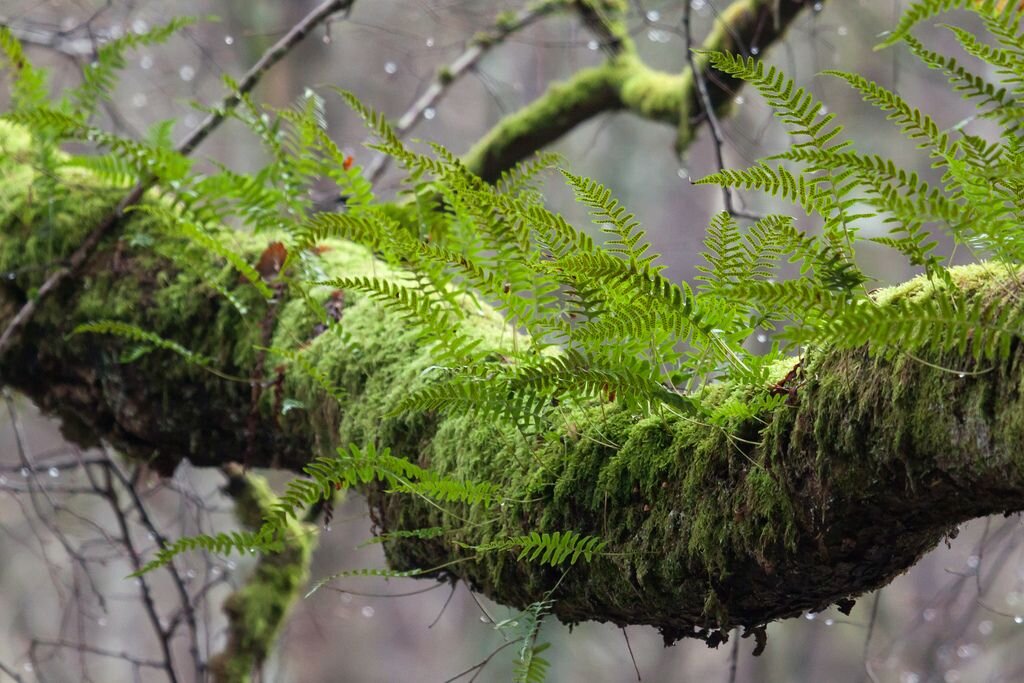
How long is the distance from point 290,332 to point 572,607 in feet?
3.52

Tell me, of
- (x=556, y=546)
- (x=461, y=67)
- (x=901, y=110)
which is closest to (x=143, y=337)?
(x=556, y=546)

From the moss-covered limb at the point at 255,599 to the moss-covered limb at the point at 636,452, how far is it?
99 centimetres

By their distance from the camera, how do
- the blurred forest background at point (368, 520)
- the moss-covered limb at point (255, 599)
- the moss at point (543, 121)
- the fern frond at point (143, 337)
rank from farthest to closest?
the blurred forest background at point (368, 520) → the moss at point (543, 121) → the moss-covered limb at point (255, 599) → the fern frond at point (143, 337)

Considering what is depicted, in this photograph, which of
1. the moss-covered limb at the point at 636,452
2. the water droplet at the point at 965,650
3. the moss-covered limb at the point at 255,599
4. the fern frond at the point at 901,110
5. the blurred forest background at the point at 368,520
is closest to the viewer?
the moss-covered limb at the point at 636,452

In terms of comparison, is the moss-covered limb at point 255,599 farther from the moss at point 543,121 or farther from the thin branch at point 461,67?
the moss at point 543,121

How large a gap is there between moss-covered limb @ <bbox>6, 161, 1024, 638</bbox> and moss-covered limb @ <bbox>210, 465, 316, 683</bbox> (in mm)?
993

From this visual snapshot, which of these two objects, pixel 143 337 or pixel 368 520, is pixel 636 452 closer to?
pixel 143 337

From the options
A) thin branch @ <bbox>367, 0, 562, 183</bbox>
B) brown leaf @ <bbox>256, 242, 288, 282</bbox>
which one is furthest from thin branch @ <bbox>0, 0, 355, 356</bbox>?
thin branch @ <bbox>367, 0, 562, 183</bbox>

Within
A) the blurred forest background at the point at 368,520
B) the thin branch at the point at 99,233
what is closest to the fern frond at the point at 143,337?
the thin branch at the point at 99,233

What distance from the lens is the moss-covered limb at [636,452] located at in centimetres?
113

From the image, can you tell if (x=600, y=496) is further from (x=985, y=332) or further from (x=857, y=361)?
(x=985, y=332)

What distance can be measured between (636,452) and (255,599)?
7.76 ft

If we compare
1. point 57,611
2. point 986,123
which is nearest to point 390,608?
point 57,611

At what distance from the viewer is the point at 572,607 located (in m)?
1.54
